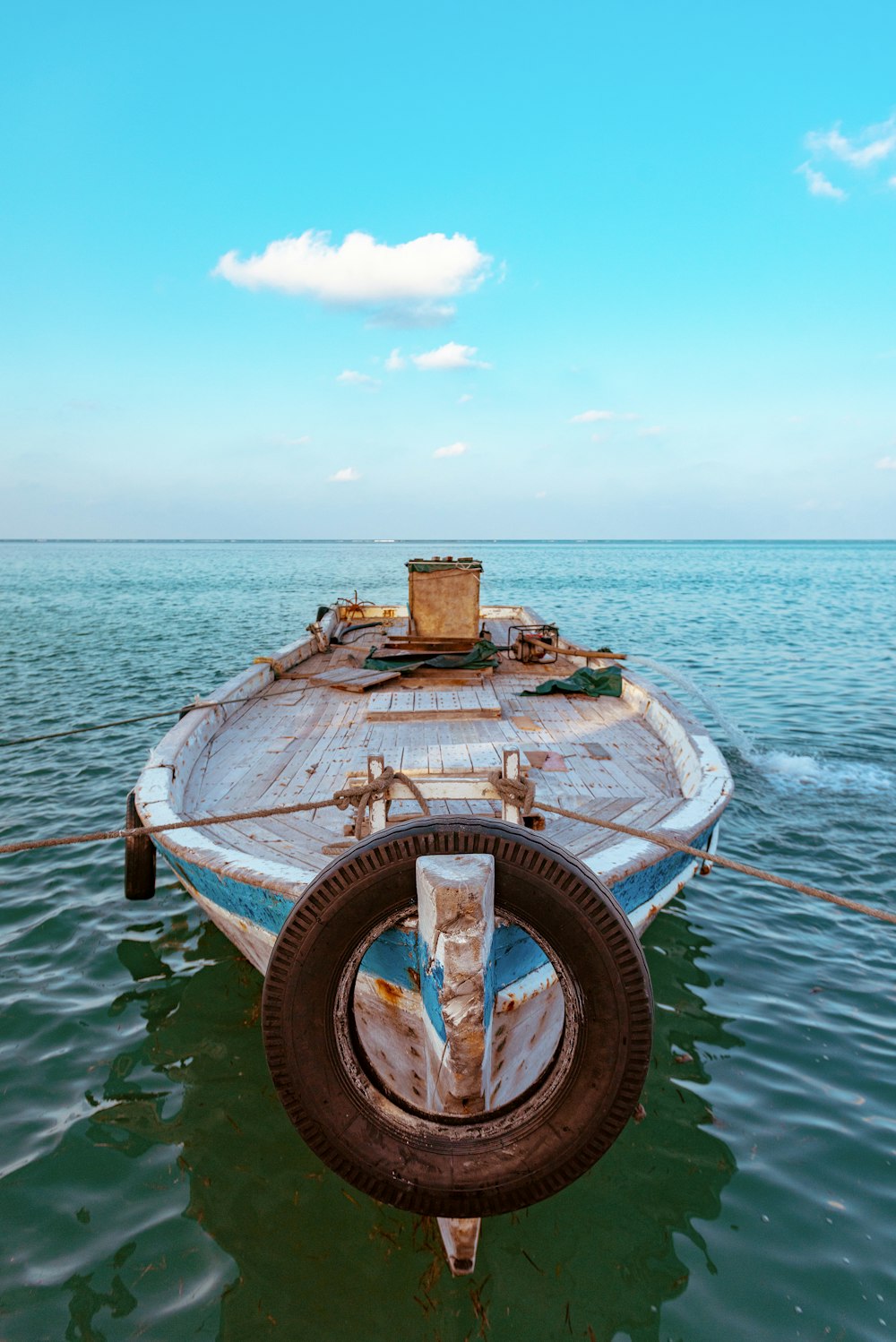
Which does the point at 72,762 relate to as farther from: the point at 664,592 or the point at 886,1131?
the point at 664,592

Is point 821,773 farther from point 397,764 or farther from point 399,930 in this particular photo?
point 399,930

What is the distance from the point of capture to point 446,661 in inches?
363

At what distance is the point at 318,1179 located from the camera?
12.4 ft

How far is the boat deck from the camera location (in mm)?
4660

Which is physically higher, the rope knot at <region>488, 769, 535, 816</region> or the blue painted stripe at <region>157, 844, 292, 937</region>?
the rope knot at <region>488, 769, 535, 816</region>

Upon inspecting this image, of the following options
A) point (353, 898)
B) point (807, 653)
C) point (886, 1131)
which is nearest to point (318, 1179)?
point (353, 898)

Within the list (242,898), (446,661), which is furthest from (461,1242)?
(446,661)

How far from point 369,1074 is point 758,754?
32.9 ft

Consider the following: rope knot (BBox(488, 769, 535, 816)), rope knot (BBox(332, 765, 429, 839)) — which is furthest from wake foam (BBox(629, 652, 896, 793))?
rope knot (BBox(332, 765, 429, 839))

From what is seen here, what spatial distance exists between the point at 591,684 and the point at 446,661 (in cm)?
197

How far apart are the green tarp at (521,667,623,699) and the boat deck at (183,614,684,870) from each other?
125mm

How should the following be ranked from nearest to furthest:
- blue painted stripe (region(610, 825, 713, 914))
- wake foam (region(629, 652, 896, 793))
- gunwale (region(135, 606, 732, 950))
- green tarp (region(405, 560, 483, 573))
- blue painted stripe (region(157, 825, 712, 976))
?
blue painted stripe (region(157, 825, 712, 976)) → blue painted stripe (region(610, 825, 713, 914)) → gunwale (region(135, 606, 732, 950)) → wake foam (region(629, 652, 896, 793)) → green tarp (region(405, 560, 483, 573))

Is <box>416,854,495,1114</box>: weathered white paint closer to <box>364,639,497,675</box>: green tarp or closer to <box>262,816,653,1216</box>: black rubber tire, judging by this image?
<box>262,816,653,1216</box>: black rubber tire

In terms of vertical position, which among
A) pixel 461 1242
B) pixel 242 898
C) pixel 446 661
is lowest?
pixel 461 1242
